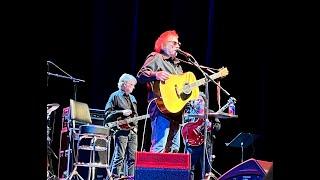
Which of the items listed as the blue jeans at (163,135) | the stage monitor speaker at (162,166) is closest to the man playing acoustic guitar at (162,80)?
the blue jeans at (163,135)

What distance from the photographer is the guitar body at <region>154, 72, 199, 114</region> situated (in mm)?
4418

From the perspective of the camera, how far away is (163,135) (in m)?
4.34

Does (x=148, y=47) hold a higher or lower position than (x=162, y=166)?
higher

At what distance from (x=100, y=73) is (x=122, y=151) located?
6.21 feet

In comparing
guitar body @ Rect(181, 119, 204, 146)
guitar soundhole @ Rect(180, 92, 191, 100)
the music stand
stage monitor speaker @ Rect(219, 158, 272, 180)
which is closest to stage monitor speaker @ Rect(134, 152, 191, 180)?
stage monitor speaker @ Rect(219, 158, 272, 180)

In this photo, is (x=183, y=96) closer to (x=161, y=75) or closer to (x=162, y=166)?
(x=161, y=75)

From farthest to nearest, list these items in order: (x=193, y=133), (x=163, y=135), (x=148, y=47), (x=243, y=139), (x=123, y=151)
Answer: (x=148, y=47)
(x=123, y=151)
(x=243, y=139)
(x=193, y=133)
(x=163, y=135)

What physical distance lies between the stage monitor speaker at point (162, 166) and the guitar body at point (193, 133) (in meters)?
2.25

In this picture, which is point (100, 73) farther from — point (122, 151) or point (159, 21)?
point (122, 151)

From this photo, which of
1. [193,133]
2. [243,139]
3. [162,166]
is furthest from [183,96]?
[243,139]

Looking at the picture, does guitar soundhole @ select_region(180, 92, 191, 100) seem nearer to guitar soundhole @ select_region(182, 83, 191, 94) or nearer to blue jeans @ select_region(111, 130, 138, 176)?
guitar soundhole @ select_region(182, 83, 191, 94)

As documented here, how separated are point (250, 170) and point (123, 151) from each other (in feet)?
11.0

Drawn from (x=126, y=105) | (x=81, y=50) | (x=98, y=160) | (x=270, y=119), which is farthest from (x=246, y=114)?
(x=270, y=119)

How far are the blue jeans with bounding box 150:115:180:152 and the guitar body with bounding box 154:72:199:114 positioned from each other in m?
0.11
